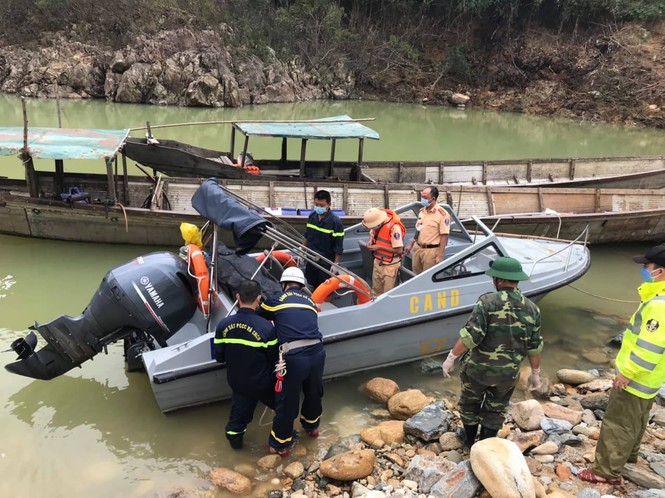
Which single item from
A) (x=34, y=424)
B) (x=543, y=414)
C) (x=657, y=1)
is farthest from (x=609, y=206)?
(x=657, y=1)

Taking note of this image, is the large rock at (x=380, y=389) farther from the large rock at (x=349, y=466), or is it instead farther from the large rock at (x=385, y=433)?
the large rock at (x=349, y=466)

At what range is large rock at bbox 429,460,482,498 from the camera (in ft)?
11.4

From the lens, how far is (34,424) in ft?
16.2

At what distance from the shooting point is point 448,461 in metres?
3.98

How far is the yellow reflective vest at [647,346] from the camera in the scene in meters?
3.31

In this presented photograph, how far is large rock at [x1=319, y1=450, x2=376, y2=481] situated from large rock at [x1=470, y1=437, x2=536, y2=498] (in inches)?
38.5

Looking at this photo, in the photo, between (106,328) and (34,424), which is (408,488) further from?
(34,424)

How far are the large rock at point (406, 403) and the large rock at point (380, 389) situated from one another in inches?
6.4

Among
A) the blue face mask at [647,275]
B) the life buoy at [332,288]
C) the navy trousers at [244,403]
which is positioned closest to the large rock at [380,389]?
the life buoy at [332,288]

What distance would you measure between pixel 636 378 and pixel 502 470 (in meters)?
1.17

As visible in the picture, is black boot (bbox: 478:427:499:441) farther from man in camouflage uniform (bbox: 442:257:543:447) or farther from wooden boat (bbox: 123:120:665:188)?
wooden boat (bbox: 123:120:665:188)

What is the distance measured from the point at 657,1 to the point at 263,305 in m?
38.2

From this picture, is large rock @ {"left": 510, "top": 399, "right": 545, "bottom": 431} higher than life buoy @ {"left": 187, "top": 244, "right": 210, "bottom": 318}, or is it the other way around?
life buoy @ {"left": 187, "top": 244, "right": 210, "bottom": 318}

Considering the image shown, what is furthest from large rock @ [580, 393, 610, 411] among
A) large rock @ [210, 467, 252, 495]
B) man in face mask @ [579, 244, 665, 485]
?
large rock @ [210, 467, 252, 495]
